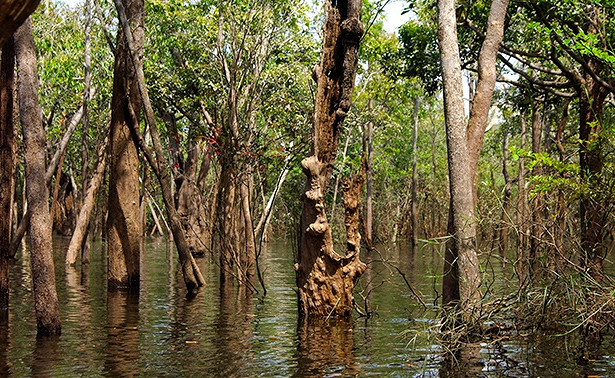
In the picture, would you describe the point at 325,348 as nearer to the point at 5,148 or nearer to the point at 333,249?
the point at 333,249

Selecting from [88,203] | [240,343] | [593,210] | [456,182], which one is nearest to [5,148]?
[240,343]

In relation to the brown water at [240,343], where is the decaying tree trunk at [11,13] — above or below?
above

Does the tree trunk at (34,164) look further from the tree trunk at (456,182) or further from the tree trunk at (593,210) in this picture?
the tree trunk at (593,210)

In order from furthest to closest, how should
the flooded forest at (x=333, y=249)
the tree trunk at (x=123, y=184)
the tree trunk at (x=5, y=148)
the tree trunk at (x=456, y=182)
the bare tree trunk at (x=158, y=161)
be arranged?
1. the tree trunk at (x=123, y=184)
2. the bare tree trunk at (x=158, y=161)
3. the tree trunk at (x=5, y=148)
4. the tree trunk at (x=456, y=182)
5. the flooded forest at (x=333, y=249)

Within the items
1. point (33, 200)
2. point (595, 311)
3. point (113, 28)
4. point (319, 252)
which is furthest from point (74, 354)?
point (113, 28)

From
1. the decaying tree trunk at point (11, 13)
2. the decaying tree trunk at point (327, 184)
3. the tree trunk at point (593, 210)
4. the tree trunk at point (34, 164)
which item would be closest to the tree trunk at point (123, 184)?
the decaying tree trunk at point (327, 184)

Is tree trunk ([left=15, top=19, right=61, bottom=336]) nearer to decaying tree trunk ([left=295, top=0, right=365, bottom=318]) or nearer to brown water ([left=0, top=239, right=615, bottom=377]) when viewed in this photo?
brown water ([left=0, top=239, right=615, bottom=377])

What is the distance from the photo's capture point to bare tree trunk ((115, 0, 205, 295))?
12.9 meters

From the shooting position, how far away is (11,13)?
2498mm

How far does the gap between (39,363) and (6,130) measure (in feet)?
11.3

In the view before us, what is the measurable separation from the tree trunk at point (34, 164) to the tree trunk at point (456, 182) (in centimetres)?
458

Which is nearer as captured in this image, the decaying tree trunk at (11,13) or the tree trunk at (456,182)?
the decaying tree trunk at (11,13)

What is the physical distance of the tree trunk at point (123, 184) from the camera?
14664mm

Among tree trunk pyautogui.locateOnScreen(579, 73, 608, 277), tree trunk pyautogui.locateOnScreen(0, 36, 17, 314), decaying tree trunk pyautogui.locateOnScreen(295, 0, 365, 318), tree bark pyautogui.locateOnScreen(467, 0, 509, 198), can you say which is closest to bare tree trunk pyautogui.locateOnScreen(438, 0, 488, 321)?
tree bark pyautogui.locateOnScreen(467, 0, 509, 198)
